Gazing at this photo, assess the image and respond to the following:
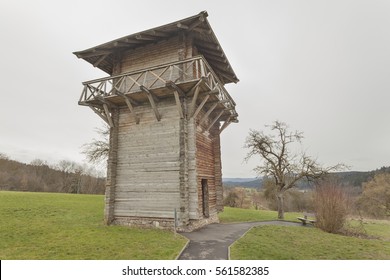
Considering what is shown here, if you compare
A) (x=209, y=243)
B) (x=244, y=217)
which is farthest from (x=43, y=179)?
(x=209, y=243)

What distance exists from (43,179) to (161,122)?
67210 mm

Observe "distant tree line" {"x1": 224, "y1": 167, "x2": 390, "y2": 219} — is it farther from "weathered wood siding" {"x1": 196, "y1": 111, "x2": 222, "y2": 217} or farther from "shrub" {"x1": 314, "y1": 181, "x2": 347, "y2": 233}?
"weathered wood siding" {"x1": 196, "y1": 111, "x2": 222, "y2": 217}

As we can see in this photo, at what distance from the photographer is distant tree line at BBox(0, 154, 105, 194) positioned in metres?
58.2

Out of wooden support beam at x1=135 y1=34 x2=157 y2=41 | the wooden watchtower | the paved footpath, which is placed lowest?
the paved footpath

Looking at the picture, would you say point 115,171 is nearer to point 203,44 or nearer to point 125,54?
point 125,54

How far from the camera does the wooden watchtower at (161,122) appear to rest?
38.9ft

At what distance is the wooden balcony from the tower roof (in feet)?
5.81

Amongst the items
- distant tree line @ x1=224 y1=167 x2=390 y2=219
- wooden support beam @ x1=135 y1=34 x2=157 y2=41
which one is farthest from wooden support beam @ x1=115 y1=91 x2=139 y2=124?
distant tree line @ x1=224 y1=167 x2=390 y2=219

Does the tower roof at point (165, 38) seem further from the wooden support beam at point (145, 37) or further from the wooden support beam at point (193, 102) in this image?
the wooden support beam at point (193, 102)
